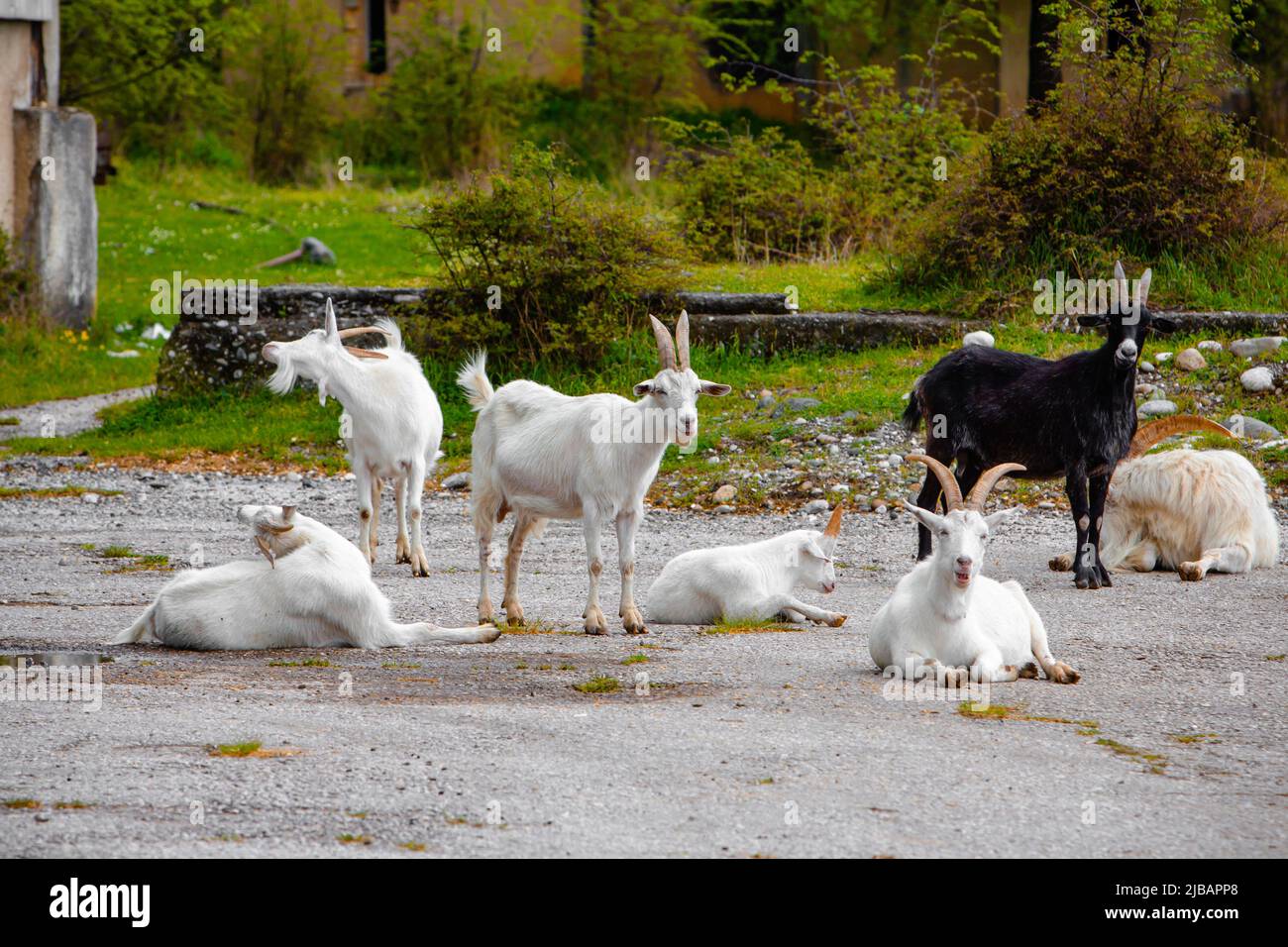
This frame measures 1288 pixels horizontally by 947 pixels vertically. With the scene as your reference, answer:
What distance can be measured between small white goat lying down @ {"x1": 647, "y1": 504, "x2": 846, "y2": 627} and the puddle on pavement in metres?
2.93

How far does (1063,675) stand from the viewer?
7172 mm

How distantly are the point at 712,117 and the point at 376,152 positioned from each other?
22.7ft

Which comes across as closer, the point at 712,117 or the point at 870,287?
the point at 870,287

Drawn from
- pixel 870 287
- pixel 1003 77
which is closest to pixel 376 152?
pixel 1003 77

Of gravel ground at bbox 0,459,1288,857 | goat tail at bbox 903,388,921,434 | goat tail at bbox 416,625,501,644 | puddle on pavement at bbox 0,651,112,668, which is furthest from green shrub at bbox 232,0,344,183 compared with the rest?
puddle on pavement at bbox 0,651,112,668

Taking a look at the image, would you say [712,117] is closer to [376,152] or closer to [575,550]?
[376,152]

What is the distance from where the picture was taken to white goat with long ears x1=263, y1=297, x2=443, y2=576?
10898 mm

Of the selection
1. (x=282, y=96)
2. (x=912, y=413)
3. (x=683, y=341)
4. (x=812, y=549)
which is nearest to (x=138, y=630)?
(x=683, y=341)

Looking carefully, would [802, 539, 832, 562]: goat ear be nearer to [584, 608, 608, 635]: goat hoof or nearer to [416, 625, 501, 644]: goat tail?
[584, 608, 608, 635]: goat hoof

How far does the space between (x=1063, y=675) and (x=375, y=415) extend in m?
5.33

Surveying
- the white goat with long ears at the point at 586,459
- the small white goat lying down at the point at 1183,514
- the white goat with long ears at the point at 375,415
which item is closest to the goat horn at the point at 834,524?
the white goat with long ears at the point at 586,459

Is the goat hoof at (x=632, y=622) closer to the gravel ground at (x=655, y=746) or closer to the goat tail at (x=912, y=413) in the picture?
the gravel ground at (x=655, y=746)

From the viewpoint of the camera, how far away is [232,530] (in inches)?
475

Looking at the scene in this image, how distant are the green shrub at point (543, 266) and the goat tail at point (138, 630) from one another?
787cm
